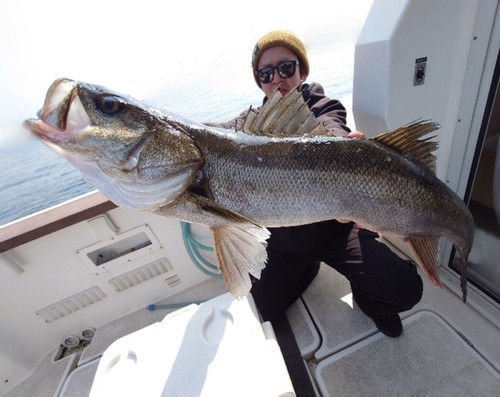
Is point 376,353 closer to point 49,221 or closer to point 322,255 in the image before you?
point 322,255

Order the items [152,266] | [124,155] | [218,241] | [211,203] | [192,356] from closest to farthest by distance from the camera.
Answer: [124,155]
[211,203]
[218,241]
[192,356]
[152,266]

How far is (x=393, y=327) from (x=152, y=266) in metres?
2.86

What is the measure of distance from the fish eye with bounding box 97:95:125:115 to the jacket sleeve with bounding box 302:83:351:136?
1645 mm

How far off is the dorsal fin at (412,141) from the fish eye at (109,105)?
4.94 feet

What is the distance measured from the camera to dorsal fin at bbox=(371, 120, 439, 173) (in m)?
1.59

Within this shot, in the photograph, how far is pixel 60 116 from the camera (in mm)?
1269

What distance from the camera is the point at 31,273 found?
9.70 feet

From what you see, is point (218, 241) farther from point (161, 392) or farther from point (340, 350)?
point (340, 350)

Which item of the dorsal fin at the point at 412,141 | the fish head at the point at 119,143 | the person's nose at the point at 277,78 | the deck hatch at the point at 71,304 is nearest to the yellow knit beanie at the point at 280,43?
the person's nose at the point at 277,78

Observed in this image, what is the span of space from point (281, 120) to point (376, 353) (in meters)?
2.31

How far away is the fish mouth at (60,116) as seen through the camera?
1.25 meters

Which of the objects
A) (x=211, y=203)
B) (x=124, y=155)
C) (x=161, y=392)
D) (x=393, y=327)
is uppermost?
(x=124, y=155)

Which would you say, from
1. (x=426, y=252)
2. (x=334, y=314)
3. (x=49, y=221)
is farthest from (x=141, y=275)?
(x=426, y=252)

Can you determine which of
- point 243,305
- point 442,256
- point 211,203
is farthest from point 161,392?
point 442,256
